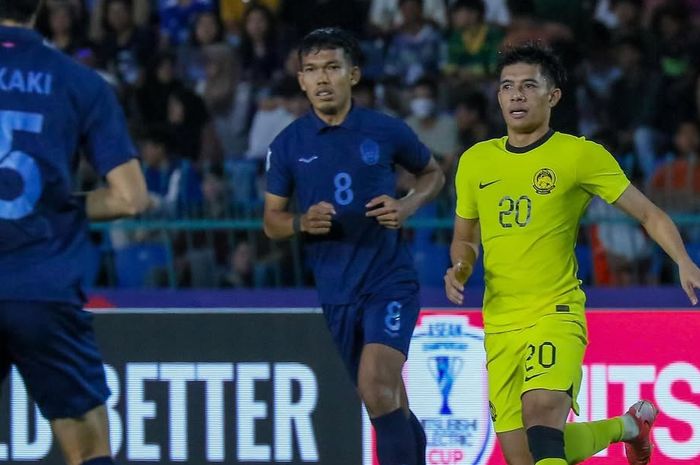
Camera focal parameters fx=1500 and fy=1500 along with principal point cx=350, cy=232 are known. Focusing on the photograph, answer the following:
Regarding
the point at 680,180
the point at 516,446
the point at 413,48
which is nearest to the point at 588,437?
the point at 516,446

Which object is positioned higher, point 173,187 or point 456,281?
point 173,187

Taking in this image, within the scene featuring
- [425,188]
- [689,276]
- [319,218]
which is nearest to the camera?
[689,276]

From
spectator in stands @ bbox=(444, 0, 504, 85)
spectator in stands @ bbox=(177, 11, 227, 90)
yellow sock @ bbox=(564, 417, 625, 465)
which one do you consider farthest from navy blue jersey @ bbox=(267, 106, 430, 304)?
spectator in stands @ bbox=(177, 11, 227, 90)

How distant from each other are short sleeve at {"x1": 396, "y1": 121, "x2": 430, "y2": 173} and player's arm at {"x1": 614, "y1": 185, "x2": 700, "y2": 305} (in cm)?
123

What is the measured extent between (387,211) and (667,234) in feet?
4.43

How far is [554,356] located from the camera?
6.16 m

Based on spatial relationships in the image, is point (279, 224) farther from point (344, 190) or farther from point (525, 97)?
point (525, 97)

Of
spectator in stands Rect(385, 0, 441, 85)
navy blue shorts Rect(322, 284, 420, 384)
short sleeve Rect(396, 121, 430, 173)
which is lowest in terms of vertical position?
navy blue shorts Rect(322, 284, 420, 384)

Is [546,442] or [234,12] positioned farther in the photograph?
[234,12]

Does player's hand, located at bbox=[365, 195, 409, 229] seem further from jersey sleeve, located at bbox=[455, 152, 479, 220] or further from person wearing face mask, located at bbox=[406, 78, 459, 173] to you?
person wearing face mask, located at bbox=[406, 78, 459, 173]

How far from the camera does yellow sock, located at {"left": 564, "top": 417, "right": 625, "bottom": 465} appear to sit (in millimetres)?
6496

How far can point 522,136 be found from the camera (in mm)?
6500

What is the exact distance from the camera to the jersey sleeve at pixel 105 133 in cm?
504

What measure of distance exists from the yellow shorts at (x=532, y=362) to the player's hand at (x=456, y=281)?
267mm
